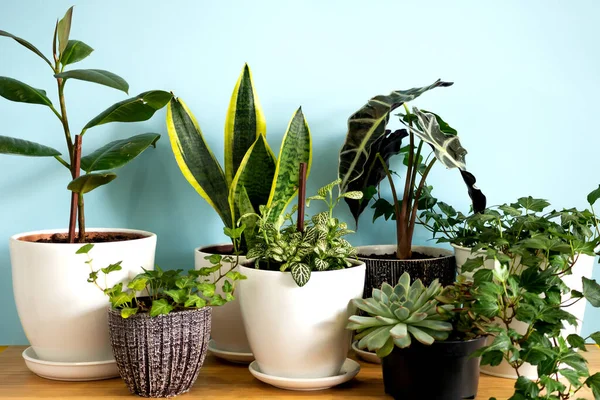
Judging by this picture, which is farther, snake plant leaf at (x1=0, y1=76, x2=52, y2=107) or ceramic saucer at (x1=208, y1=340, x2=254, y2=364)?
ceramic saucer at (x1=208, y1=340, x2=254, y2=364)

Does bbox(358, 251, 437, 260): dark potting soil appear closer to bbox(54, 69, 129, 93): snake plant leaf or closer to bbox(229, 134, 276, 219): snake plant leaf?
bbox(229, 134, 276, 219): snake plant leaf

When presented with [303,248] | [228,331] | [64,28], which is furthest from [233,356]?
[64,28]

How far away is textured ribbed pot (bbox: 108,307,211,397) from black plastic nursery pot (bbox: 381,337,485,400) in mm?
332

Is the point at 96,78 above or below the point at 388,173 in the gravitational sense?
above

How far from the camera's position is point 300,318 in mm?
1000

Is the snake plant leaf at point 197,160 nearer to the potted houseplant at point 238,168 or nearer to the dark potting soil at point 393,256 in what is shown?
the potted houseplant at point 238,168

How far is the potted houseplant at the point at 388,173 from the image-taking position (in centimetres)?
110

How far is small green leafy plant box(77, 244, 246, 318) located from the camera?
99 centimetres

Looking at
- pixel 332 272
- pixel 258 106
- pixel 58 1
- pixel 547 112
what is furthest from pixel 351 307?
pixel 58 1

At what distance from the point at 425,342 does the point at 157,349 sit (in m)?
0.42

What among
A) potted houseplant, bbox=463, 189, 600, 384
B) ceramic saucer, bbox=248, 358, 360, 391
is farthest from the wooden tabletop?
potted houseplant, bbox=463, 189, 600, 384

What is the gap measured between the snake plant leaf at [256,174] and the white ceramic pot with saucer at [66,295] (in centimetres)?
22

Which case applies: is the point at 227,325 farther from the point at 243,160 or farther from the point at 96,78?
the point at 96,78

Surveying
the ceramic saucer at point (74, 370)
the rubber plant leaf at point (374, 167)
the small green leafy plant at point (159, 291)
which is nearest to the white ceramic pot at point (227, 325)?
the small green leafy plant at point (159, 291)
